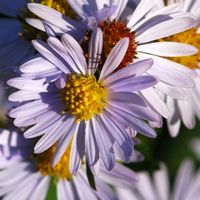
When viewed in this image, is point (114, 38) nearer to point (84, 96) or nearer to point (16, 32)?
point (84, 96)

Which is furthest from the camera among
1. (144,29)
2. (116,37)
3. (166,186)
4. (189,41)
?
(166,186)

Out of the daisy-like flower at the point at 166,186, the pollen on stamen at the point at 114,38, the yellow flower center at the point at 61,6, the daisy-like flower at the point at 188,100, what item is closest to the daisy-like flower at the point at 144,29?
the pollen on stamen at the point at 114,38

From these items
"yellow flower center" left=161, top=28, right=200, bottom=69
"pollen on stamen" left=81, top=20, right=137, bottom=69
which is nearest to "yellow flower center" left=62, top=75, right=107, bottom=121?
"pollen on stamen" left=81, top=20, right=137, bottom=69

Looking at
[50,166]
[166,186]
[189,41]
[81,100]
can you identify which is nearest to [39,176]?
[50,166]

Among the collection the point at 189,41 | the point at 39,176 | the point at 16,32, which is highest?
the point at 16,32

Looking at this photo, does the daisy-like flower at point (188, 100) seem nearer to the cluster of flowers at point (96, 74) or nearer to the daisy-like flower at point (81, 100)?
the cluster of flowers at point (96, 74)

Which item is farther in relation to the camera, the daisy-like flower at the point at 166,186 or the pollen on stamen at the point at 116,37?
the daisy-like flower at the point at 166,186

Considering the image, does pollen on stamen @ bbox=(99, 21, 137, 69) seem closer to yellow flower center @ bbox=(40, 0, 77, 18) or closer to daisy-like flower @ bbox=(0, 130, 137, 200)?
yellow flower center @ bbox=(40, 0, 77, 18)
